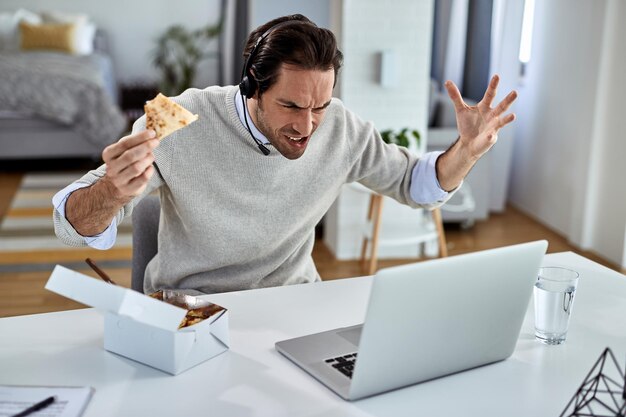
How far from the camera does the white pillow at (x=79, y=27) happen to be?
7.31 m

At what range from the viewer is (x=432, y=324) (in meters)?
1.24

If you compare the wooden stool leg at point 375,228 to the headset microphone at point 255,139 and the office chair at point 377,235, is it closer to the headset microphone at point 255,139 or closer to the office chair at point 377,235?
the office chair at point 377,235

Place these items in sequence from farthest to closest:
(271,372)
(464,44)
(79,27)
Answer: (79,27) → (464,44) → (271,372)

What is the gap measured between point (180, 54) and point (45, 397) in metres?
6.98

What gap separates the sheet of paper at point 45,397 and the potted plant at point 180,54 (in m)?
6.42

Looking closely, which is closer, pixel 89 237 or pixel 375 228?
pixel 89 237

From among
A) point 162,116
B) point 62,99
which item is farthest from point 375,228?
point 62,99

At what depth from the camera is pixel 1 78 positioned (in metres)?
5.92

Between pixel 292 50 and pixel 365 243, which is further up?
pixel 292 50

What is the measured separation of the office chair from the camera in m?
3.71

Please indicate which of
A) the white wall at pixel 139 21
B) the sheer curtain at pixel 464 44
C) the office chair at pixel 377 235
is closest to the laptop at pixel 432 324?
the office chair at pixel 377 235

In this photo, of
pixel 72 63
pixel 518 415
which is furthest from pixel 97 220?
pixel 72 63

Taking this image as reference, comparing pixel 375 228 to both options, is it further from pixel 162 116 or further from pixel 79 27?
pixel 79 27

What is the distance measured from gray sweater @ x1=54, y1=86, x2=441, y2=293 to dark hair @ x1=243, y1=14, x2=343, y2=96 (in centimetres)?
16
